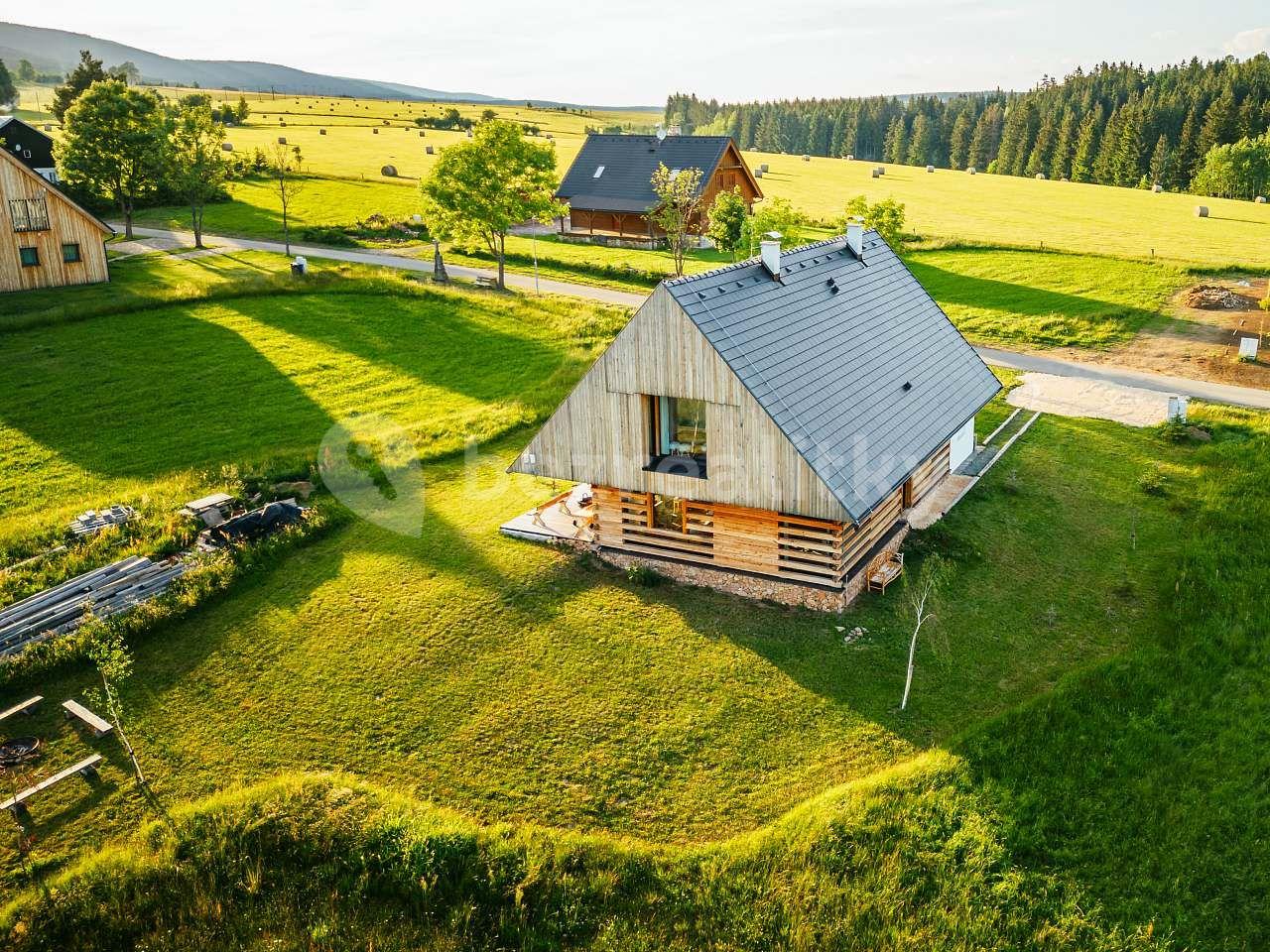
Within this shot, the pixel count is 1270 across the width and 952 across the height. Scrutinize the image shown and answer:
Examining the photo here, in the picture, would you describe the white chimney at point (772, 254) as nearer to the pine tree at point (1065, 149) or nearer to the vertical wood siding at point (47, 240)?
the vertical wood siding at point (47, 240)

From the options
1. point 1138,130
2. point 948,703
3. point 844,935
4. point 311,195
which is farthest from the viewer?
point 1138,130

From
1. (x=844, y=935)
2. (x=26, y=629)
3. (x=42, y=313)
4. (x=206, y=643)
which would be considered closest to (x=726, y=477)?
(x=844, y=935)

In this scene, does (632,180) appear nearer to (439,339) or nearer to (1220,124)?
(439,339)

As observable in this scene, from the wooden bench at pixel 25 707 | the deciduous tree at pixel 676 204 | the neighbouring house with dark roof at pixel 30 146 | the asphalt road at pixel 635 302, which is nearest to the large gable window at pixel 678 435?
the wooden bench at pixel 25 707

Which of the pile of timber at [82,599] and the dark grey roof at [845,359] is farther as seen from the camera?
the dark grey roof at [845,359]

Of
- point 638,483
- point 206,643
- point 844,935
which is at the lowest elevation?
point 844,935

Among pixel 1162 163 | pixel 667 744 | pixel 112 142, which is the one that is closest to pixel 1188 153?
pixel 1162 163

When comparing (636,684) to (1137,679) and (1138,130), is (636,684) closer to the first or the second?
(1137,679)
